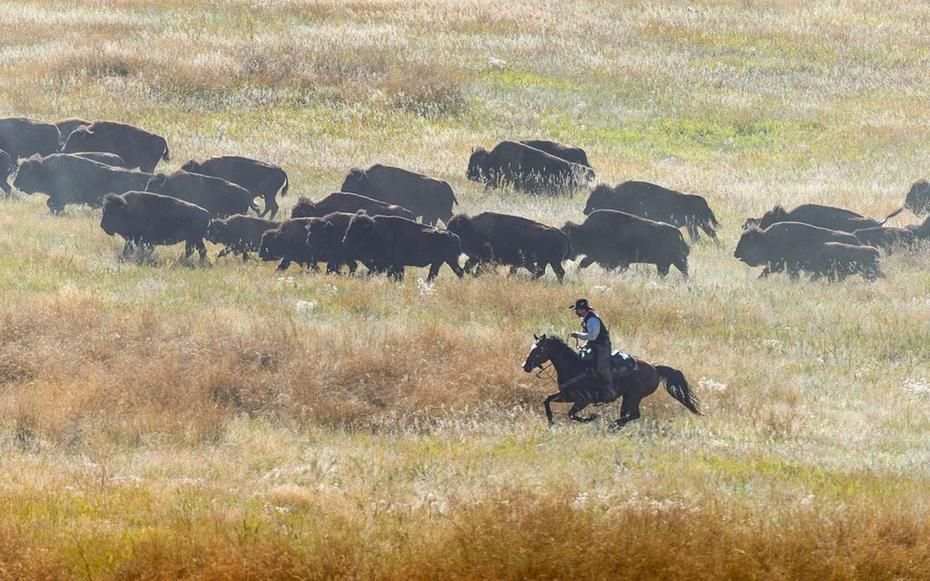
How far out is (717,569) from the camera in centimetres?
1061

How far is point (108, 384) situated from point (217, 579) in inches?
235

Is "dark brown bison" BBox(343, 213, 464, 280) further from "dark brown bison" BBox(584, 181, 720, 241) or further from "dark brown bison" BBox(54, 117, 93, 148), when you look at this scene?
"dark brown bison" BBox(54, 117, 93, 148)

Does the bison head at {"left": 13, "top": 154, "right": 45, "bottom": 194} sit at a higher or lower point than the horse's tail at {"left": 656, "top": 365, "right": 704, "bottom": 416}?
lower

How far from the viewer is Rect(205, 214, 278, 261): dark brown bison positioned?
81.2 feet

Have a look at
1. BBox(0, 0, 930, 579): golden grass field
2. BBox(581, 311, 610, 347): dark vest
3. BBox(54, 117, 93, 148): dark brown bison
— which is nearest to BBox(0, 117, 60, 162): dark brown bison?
BBox(54, 117, 93, 148): dark brown bison

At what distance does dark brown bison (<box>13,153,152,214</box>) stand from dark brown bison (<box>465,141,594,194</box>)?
8262mm

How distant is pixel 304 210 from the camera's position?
2595cm

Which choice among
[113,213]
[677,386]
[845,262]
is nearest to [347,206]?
[113,213]

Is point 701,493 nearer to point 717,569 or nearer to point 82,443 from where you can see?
point 717,569

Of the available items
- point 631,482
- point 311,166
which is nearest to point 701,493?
point 631,482

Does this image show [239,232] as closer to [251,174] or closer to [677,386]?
[251,174]

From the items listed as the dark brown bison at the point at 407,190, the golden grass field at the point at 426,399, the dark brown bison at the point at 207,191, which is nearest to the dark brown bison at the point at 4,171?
the golden grass field at the point at 426,399

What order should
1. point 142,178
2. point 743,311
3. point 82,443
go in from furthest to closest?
point 142,178, point 743,311, point 82,443

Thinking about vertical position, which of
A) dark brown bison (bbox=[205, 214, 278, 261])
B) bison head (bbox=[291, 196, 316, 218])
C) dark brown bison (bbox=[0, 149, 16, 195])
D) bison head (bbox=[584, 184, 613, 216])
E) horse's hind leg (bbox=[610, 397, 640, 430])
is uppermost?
horse's hind leg (bbox=[610, 397, 640, 430])
